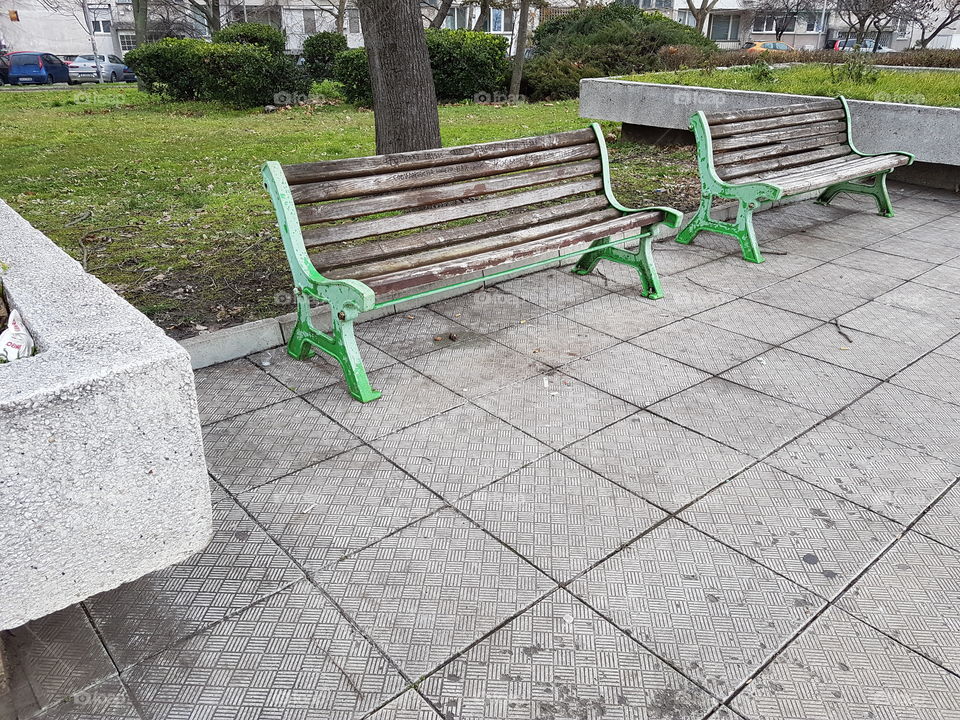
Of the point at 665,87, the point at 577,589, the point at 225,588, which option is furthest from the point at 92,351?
the point at 665,87

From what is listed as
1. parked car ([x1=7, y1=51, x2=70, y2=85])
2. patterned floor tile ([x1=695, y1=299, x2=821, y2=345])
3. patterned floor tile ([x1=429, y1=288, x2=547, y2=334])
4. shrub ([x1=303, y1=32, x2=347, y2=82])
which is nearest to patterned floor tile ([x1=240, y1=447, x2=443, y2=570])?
patterned floor tile ([x1=429, y1=288, x2=547, y2=334])

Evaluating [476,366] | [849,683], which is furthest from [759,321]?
[849,683]

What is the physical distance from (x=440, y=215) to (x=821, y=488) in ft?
7.87

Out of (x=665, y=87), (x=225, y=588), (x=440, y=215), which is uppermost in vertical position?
(x=665, y=87)

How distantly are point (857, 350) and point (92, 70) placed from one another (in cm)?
3573

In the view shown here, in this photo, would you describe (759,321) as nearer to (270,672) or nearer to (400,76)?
(400,76)

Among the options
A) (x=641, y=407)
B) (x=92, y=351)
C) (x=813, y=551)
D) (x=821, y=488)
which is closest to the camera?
(x=92, y=351)

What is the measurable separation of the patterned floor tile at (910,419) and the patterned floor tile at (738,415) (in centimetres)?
24

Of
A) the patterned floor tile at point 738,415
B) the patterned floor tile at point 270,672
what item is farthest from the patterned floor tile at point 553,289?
the patterned floor tile at point 270,672

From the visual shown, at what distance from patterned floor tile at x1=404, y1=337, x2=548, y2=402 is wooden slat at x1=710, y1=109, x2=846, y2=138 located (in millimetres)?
2743

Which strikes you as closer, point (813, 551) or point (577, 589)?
point (577, 589)

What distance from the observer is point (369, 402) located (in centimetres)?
383

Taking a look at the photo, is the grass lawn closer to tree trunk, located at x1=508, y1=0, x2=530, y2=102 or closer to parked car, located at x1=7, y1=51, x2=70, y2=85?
tree trunk, located at x1=508, y1=0, x2=530, y2=102

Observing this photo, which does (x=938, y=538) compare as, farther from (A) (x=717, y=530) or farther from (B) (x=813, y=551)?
(A) (x=717, y=530)
